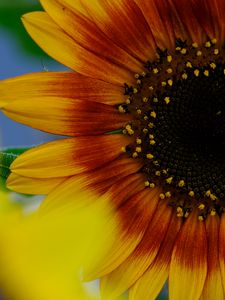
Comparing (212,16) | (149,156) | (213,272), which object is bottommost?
(213,272)

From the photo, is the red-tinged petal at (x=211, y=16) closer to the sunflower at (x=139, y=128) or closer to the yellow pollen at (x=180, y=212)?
the sunflower at (x=139, y=128)

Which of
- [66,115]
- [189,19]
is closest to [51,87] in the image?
[66,115]

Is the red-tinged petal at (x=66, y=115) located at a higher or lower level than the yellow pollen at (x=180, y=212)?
higher

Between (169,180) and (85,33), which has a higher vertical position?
(85,33)

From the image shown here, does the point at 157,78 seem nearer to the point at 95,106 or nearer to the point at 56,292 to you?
the point at 95,106

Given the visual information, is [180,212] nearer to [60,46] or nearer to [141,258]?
[141,258]

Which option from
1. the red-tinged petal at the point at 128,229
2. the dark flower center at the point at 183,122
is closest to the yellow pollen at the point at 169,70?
the dark flower center at the point at 183,122

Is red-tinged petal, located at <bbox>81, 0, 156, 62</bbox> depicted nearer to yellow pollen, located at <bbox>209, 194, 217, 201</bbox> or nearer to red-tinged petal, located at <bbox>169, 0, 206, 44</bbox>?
red-tinged petal, located at <bbox>169, 0, 206, 44</bbox>
